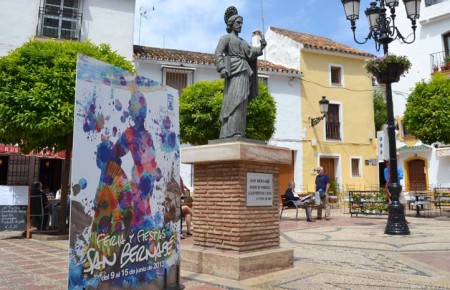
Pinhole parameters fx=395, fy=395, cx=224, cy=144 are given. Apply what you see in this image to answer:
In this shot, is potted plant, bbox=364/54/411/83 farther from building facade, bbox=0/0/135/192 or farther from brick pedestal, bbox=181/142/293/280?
building facade, bbox=0/0/135/192

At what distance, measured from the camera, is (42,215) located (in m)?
9.77

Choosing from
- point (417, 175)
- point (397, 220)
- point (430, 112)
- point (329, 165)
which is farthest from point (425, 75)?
point (397, 220)

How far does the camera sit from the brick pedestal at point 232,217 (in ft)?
16.0

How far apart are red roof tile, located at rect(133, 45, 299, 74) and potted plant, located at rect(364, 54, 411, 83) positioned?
10.2 m

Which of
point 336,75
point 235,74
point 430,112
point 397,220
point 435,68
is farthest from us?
point 336,75

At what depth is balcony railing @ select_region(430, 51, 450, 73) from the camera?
20.3 meters

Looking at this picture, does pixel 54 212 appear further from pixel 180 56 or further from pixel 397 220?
pixel 180 56

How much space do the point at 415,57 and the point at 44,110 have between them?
67.0ft

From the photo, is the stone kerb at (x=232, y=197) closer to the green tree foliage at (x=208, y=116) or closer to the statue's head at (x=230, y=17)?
the statue's head at (x=230, y=17)

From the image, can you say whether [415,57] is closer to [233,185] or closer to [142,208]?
[233,185]

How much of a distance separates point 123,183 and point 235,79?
2522 mm

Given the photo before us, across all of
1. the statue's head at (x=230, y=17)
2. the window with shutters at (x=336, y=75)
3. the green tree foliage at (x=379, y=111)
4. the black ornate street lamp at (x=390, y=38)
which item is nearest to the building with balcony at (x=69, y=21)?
the black ornate street lamp at (x=390, y=38)

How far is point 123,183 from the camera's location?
3.48 m

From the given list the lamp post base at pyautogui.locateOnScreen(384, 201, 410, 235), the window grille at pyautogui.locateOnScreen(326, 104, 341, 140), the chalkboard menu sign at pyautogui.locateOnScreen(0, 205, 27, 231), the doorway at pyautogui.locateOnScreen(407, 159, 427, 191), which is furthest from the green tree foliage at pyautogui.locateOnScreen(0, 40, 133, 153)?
the doorway at pyautogui.locateOnScreen(407, 159, 427, 191)
